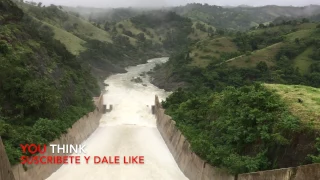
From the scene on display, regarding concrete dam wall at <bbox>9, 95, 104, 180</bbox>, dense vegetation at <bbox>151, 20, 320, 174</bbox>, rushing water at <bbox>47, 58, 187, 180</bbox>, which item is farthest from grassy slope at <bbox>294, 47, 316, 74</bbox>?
concrete dam wall at <bbox>9, 95, 104, 180</bbox>

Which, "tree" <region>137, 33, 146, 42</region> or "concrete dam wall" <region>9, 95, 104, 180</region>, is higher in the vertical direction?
"tree" <region>137, 33, 146, 42</region>

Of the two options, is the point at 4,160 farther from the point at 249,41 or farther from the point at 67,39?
the point at 67,39

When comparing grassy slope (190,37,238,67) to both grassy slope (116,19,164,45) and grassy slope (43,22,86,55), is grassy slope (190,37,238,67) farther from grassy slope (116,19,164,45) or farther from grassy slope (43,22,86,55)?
grassy slope (116,19,164,45)

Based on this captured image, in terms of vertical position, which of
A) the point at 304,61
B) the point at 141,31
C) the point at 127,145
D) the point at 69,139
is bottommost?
the point at 127,145

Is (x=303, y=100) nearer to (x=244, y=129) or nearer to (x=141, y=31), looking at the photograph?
(x=244, y=129)

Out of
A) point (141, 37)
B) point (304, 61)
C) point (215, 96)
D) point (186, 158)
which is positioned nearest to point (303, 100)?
point (186, 158)

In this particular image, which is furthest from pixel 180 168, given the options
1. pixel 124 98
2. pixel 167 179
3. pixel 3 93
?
pixel 124 98
